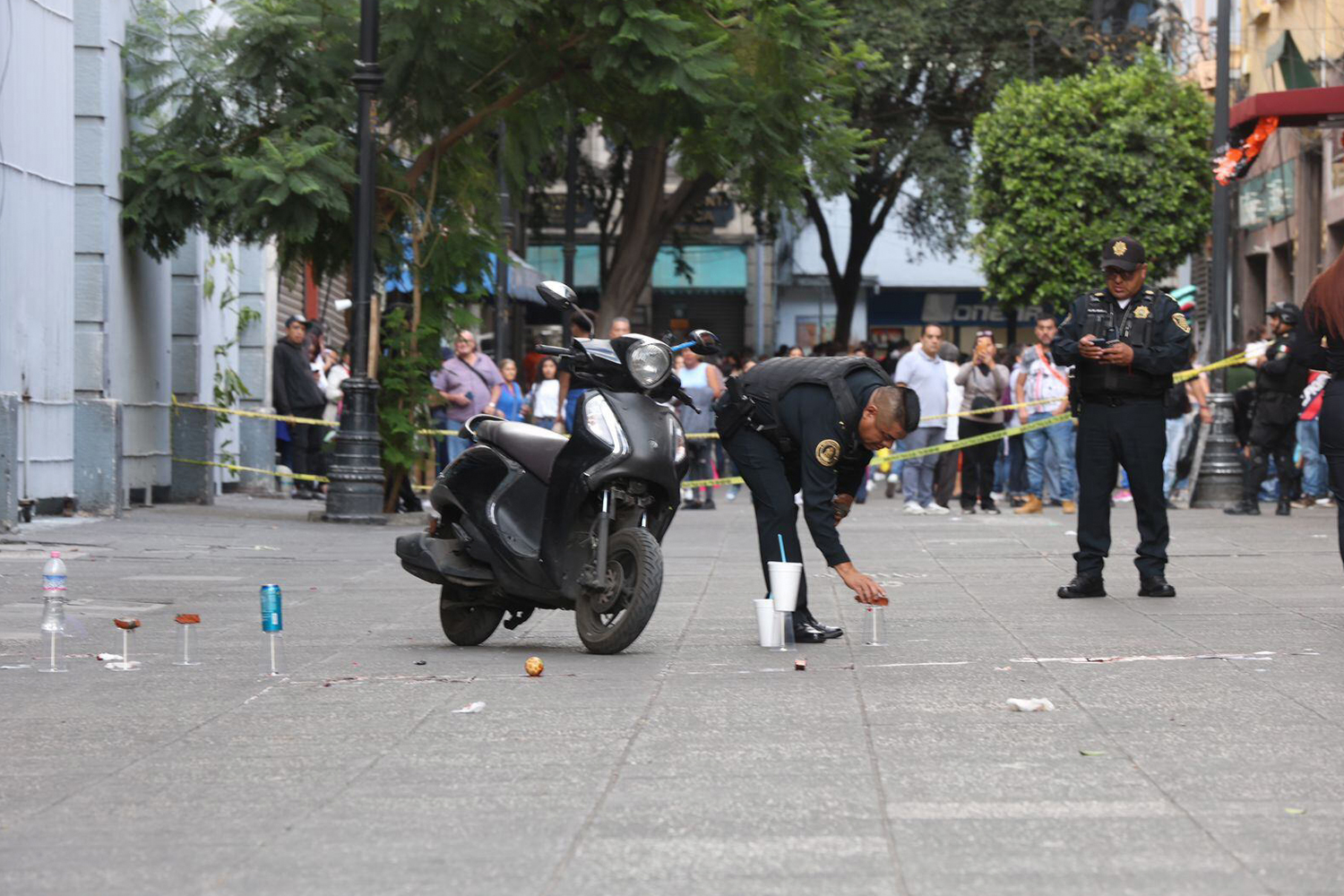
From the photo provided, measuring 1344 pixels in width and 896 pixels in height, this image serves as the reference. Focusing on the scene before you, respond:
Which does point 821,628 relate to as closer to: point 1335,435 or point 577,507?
point 577,507

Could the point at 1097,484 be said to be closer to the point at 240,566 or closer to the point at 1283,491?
the point at 240,566

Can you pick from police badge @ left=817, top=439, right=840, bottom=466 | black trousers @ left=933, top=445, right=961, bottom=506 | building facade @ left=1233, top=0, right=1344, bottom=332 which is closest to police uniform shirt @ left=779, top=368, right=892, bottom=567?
police badge @ left=817, top=439, right=840, bottom=466

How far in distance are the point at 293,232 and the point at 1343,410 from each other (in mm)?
10464

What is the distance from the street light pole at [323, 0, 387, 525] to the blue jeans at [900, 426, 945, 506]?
574 cm

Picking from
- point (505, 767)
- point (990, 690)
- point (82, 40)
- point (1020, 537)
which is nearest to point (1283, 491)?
point (1020, 537)

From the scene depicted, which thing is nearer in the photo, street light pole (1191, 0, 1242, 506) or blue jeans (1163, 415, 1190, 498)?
street light pole (1191, 0, 1242, 506)

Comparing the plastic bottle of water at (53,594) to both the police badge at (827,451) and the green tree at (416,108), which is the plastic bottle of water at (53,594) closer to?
the police badge at (827,451)

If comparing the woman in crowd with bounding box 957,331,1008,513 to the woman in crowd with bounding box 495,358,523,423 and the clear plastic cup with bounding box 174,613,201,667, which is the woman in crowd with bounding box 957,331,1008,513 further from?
A: the clear plastic cup with bounding box 174,613,201,667

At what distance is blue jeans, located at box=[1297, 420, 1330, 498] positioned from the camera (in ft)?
66.9

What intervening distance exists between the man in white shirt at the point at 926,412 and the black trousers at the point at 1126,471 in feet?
31.3

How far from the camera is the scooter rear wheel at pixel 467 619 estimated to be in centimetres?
911

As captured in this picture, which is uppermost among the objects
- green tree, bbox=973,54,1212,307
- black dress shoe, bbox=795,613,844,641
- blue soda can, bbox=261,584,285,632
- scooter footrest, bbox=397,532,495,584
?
green tree, bbox=973,54,1212,307

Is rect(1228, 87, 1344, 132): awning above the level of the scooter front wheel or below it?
above

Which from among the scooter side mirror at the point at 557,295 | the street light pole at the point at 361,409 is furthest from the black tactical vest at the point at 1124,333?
the street light pole at the point at 361,409
